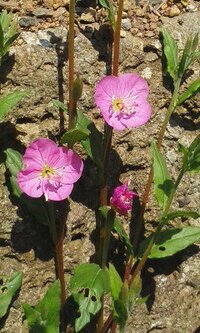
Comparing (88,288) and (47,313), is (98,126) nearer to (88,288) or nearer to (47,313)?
(88,288)

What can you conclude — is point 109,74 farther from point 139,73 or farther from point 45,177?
point 45,177

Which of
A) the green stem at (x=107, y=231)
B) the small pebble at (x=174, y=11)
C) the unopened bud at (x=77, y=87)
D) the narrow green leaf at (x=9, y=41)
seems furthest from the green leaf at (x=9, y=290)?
the small pebble at (x=174, y=11)

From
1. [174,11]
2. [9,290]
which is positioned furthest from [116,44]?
[9,290]

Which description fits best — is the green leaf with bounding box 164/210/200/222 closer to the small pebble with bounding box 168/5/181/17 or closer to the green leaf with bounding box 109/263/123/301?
the green leaf with bounding box 109/263/123/301

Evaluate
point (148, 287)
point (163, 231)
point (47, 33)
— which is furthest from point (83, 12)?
point (148, 287)

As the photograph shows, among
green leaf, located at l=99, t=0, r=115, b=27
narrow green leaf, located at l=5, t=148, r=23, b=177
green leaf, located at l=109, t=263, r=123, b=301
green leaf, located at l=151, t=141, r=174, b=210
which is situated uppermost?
green leaf, located at l=99, t=0, r=115, b=27

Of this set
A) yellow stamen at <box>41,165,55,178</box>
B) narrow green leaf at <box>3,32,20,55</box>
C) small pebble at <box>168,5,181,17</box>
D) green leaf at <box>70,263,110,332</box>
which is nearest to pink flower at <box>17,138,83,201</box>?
yellow stamen at <box>41,165,55,178</box>

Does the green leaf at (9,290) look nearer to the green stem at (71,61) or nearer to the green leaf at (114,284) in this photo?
the green leaf at (114,284)
